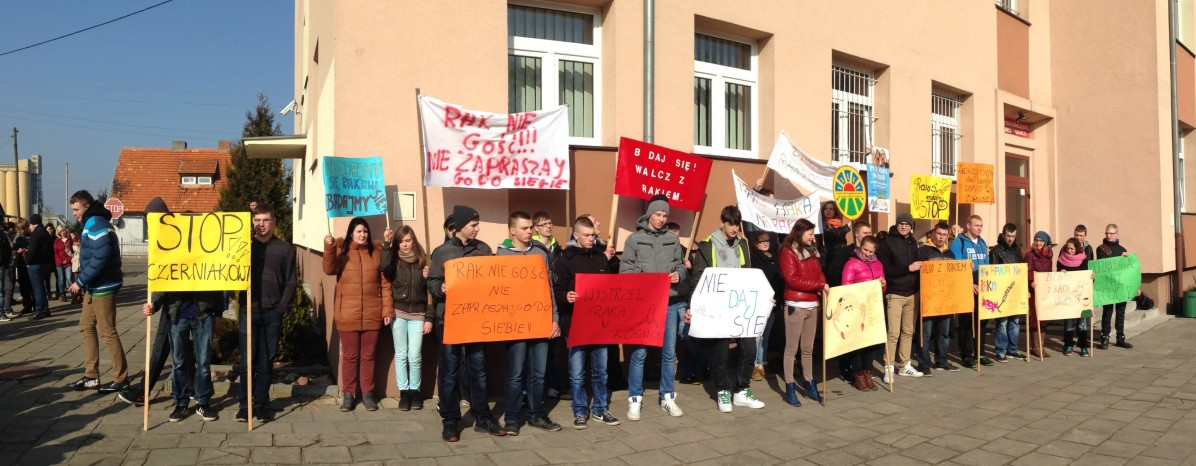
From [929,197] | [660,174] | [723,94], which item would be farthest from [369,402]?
[929,197]

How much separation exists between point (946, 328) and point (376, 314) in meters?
6.75

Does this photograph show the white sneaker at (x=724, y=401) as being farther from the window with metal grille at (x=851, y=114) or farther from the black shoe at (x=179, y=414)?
the window with metal grille at (x=851, y=114)

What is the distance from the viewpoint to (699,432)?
6.59 meters

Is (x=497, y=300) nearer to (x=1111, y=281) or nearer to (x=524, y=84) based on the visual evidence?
(x=524, y=84)

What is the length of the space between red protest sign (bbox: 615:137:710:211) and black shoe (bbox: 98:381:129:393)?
4.94 m

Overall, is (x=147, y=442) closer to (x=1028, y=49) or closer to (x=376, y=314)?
(x=376, y=314)

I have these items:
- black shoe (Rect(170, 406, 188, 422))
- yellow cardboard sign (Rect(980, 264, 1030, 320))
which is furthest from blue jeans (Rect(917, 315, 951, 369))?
black shoe (Rect(170, 406, 188, 422))

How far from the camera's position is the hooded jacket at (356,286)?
6922 mm

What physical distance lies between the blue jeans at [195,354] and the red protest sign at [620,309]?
3.05 meters

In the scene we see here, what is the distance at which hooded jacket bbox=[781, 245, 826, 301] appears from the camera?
7.56 meters

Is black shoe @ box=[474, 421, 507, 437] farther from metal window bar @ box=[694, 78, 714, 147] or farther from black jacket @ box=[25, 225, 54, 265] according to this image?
black jacket @ box=[25, 225, 54, 265]

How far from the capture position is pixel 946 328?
31.1 ft

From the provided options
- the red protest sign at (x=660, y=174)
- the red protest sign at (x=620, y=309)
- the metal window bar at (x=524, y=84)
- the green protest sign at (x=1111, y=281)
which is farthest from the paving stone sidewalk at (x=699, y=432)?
the metal window bar at (x=524, y=84)

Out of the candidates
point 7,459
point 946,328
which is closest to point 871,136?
point 946,328
